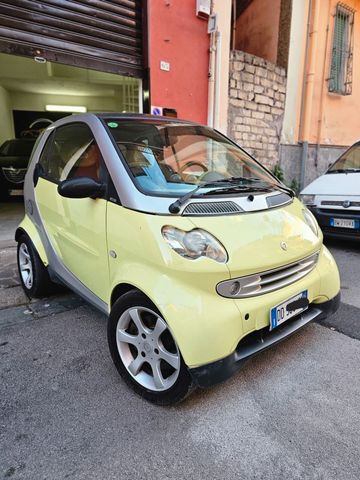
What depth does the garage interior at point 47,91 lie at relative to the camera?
31.9 feet

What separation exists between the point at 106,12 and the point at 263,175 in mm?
4476

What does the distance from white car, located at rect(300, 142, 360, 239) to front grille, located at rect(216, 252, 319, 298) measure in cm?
283

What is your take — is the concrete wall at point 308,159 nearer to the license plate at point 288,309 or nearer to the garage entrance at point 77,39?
the garage entrance at point 77,39

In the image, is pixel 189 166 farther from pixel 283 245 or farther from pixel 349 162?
pixel 349 162

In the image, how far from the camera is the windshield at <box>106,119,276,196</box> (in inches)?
86.8

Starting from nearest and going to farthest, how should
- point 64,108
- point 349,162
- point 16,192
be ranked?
point 349,162, point 16,192, point 64,108

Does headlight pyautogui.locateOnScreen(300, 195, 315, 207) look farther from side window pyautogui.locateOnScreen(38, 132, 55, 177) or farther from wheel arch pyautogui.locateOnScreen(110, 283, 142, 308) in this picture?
wheel arch pyautogui.locateOnScreen(110, 283, 142, 308)

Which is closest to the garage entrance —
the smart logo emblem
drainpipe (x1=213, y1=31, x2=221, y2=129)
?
drainpipe (x1=213, y1=31, x2=221, y2=129)

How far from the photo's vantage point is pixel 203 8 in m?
6.23

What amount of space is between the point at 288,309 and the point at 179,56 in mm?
5552

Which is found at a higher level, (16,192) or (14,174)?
(14,174)

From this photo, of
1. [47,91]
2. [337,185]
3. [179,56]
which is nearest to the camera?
[337,185]

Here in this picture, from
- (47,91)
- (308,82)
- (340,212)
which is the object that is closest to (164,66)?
(340,212)

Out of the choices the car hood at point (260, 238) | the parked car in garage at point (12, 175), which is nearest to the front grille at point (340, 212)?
the car hood at point (260, 238)
